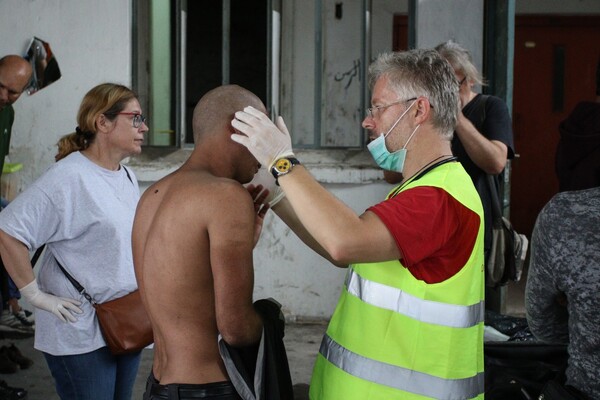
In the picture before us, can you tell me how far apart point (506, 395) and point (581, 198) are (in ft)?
3.04

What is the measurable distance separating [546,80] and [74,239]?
6.33 metres

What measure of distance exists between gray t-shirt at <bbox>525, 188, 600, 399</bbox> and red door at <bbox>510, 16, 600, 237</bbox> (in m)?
6.31

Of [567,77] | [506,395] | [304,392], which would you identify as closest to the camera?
[506,395]

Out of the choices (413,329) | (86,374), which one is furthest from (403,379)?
(86,374)

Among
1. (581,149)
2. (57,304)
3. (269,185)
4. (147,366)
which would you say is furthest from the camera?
(147,366)

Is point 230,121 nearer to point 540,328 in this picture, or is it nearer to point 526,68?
point 540,328

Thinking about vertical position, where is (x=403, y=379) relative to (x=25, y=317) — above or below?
above

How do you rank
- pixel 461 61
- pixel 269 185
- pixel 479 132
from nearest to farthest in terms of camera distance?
pixel 269 185 → pixel 461 61 → pixel 479 132

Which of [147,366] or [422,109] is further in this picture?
[147,366]

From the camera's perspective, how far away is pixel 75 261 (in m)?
3.07

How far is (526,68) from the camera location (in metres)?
8.24

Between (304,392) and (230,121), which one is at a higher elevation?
(230,121)

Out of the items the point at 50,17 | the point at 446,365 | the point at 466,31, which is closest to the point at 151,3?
the point at 50,17

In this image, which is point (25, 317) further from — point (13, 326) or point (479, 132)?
point (479, 132)
